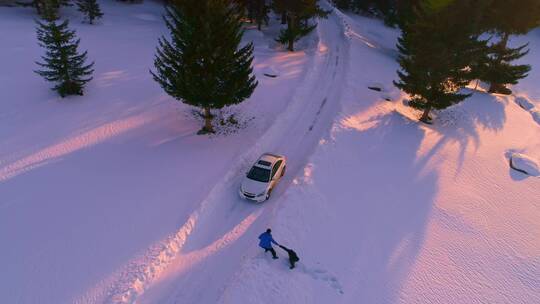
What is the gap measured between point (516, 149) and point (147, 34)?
39.9 metres

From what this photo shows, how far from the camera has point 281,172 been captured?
18031 millimetres

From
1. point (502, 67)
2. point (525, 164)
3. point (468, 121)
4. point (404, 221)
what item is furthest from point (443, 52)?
point (502, 67)

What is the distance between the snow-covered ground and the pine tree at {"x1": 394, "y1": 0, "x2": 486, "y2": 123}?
9.77 feet

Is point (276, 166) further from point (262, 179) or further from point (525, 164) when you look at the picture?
point (525, 164)

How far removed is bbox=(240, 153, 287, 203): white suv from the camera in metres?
16.3

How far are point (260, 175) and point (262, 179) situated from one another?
0.26 m

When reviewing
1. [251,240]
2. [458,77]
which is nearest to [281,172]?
[251,240]

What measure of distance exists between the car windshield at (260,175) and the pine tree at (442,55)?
1542 cm

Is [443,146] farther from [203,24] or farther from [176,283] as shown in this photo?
[176,283]

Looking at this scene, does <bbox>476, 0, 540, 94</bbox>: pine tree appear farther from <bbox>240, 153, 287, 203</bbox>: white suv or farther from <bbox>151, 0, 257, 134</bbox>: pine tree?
<bbox>240, 153, 287, 203</bbox>: white suv

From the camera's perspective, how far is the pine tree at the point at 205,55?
57.6 ft

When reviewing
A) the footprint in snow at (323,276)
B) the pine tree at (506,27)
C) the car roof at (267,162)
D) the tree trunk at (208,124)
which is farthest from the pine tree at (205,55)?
the pine tree at (506,27)

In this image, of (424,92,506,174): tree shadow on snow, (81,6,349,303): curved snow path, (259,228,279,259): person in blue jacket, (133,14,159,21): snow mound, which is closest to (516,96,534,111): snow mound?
(424,92,506,174): tree shadow on snow

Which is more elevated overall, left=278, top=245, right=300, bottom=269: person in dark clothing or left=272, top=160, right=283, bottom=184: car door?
left=272, top=160, right=283, bottom=184: car door
